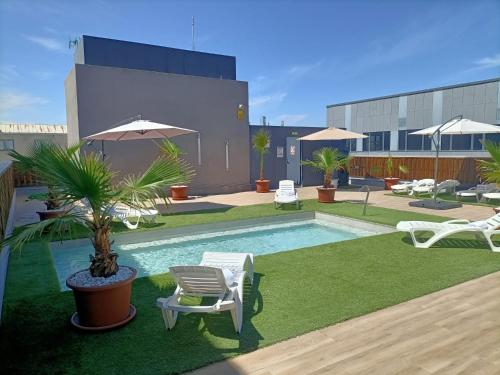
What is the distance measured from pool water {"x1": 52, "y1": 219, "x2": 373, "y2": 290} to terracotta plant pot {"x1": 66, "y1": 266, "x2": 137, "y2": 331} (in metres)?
2.26

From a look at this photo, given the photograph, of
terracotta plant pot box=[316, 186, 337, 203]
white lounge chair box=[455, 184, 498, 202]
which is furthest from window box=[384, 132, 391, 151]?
terracotta plant pot box=[316, 186, 337, 203]

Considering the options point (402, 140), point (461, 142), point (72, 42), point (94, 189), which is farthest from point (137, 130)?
point (402, 140)

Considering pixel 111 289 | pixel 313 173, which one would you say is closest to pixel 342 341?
pixel 111 289

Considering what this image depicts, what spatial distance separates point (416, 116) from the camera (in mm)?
23281

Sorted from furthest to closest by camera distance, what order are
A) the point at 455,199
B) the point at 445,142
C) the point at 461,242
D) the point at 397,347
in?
the point at 445,142 → the point at 455,199 → the point at 461,242 → the point at 397,347

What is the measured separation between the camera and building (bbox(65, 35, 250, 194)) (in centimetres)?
1247

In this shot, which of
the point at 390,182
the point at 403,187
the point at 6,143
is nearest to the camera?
the point at 403,187

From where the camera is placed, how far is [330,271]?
5.36 m

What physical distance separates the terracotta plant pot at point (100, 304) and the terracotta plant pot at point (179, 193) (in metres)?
9.55

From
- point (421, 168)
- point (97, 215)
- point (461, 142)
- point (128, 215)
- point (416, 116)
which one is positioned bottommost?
point (128, 215)

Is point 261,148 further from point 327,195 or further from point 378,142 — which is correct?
point 378,142

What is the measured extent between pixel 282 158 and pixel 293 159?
2.14 ft

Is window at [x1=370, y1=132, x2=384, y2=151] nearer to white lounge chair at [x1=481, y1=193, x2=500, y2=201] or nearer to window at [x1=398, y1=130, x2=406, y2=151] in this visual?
window at [x1=398, y1=130, x2=406, y2=151]

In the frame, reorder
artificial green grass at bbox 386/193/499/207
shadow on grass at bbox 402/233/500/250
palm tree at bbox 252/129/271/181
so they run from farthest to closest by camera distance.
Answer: palm tree at bbox 252/129/271/181 → artificial green grass at bbox 386/193/499/207 → shadow on grass at bbox 402/233/500/250
